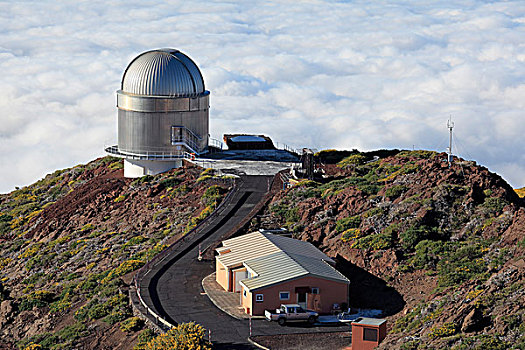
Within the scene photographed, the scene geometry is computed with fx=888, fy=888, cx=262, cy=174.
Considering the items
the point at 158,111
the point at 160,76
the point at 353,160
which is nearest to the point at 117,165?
the point at 158,111

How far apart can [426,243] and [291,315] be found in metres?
8.78

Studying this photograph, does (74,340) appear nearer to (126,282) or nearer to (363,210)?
(126,282)

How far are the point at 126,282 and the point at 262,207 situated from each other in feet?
34.1

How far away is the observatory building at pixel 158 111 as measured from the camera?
57875 millimetres

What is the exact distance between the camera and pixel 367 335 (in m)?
30.8

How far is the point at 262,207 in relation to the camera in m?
47.5

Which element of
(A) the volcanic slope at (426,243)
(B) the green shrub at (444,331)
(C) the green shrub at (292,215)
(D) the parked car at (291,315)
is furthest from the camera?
(C) the green shrub at (292,215)

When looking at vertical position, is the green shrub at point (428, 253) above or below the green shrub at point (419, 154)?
below

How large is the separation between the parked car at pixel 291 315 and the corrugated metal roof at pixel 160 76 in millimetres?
26641

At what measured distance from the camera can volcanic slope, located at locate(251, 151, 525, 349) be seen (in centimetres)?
2950

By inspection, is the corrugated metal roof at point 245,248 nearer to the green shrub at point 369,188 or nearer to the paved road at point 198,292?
the paved road at point 198,292

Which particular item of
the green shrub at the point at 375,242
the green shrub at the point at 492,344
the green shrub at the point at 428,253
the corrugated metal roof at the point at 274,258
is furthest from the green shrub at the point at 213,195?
the green shrub at the point at 492,344

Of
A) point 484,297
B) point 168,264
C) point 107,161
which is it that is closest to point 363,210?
point 168,264

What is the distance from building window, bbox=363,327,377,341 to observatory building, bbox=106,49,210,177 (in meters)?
29.7
